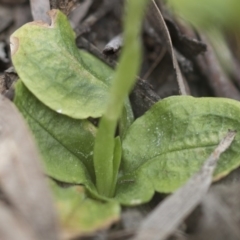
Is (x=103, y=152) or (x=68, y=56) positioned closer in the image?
(x=103, y=152)

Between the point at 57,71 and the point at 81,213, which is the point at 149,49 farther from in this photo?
the point at 81,213

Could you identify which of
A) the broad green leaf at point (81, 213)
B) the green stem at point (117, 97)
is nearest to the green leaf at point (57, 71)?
the green stem at point (117, 97)

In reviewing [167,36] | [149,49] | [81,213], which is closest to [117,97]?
[81,213]

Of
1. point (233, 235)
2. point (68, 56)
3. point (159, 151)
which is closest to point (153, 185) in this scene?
point (159, 151)

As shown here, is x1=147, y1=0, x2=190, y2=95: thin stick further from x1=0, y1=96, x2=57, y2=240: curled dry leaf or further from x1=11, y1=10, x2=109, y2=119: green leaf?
x1=0, y1=96, x2=57, y2=240: curled dry leaf

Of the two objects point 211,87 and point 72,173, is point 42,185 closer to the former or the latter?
point 72,173

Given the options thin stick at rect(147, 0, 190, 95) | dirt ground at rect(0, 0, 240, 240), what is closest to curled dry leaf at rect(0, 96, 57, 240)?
dirt ground at rect(0, 0, 240, 240)
